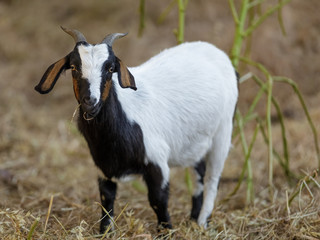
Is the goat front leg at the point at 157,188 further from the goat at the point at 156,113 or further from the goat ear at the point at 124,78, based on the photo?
the goat ear at the point at 124,78

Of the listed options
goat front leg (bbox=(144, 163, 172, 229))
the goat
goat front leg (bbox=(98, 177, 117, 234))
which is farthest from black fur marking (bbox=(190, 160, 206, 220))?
goat front leg (bbox=(98, 177, 117, 234))

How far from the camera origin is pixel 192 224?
343cm

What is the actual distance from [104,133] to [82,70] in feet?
1.52

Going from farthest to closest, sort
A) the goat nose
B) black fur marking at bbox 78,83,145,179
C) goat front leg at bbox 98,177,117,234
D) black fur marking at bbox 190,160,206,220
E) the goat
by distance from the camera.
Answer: black fur marking at bbox 190,160,206,220 < goat front leg at bbox 98,177,117,234 < black fur marking at bbox 78,83,145,179 < the goat < the goat nose

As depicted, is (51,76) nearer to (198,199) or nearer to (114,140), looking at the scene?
(114,140)

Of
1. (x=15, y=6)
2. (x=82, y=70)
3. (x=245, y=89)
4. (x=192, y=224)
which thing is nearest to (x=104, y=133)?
(x=82, y=70)

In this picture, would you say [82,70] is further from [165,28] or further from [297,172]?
[165,28]

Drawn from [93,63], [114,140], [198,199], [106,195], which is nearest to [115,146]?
[114,140]

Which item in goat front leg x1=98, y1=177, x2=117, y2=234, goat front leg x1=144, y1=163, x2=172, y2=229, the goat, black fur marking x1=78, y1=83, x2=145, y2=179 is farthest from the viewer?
goat front leg x1=98, y1=177, x2=117, y2=234

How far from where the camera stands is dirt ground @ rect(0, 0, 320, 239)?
131 inches

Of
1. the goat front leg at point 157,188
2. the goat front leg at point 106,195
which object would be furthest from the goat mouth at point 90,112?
the goat front leg at point 106,195

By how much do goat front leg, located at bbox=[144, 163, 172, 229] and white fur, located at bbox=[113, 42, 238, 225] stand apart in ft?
0.13

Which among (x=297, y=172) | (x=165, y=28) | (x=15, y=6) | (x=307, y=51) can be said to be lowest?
(x=297, y=172)

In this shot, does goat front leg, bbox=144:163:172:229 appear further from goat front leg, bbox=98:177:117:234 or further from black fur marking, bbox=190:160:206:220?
black fur marking, bbox=190:160:206:220
